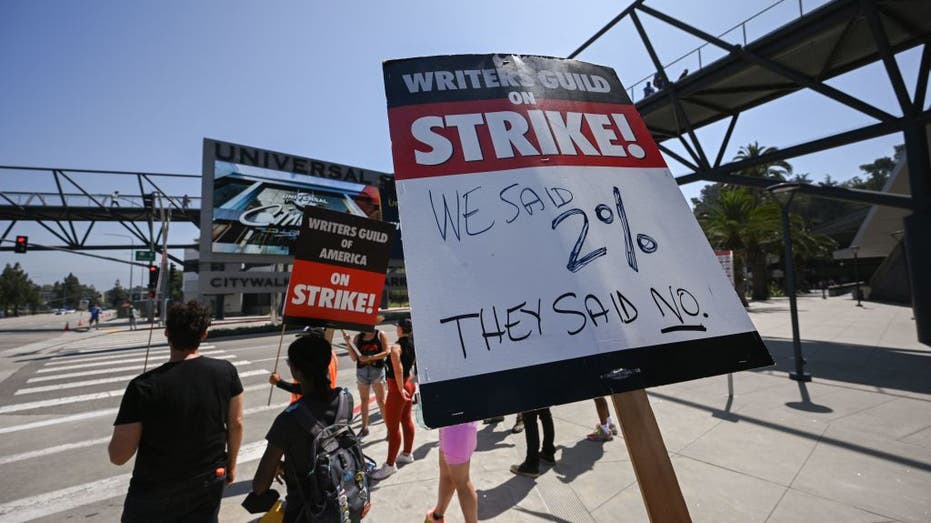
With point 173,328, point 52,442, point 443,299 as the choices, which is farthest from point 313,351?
point 52,442

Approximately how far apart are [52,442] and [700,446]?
893 cm

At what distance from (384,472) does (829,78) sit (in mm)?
17392

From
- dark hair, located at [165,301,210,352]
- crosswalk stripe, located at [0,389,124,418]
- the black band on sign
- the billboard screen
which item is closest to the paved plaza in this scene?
dark hair, located at [165,301,210,352]

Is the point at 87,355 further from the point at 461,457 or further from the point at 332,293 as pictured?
the point at 461,457

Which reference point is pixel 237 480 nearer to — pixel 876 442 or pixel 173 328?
pixel 173 328

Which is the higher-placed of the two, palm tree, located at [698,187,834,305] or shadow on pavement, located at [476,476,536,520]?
palm tree, located at [698,187,834,305]

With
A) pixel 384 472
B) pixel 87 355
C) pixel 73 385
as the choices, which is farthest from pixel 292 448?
pixel 87 355

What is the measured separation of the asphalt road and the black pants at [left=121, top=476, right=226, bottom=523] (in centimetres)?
159

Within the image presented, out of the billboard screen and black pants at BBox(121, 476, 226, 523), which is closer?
black pants at BBox(121, 476, 226, 523)

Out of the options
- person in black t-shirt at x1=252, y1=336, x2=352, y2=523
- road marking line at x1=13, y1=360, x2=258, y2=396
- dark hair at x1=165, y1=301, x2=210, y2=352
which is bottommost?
road marking line at x1=13, y1=360, x2=258, y2=396

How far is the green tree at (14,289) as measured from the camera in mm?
51594

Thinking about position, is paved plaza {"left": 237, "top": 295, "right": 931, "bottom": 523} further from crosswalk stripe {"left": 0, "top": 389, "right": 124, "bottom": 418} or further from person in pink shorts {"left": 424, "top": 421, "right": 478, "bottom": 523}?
crosswalk stripe {"left": 0, "top": 389, "right": 124, "bottom": 418}

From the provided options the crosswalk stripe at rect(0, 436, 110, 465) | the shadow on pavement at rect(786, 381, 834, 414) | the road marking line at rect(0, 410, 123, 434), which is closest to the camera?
the crosswalk stripe at rect(0, 436, 110, 465)

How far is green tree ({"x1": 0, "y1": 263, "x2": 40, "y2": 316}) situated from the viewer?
169 ft
